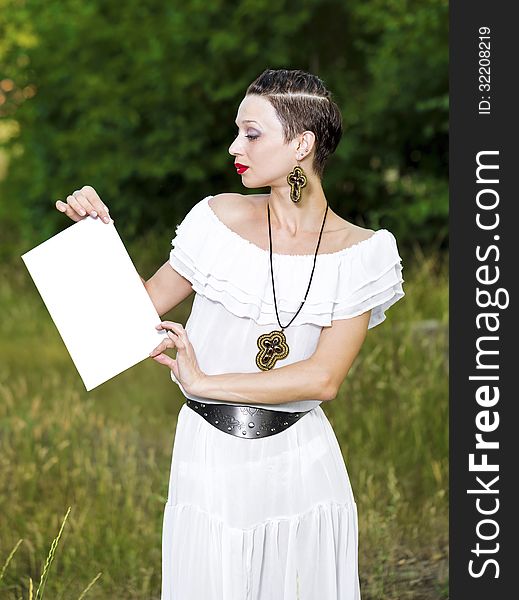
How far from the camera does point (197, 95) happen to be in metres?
11.4

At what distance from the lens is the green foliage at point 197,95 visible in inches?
428

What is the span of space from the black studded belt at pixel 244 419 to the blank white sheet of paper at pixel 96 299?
0.73 feet

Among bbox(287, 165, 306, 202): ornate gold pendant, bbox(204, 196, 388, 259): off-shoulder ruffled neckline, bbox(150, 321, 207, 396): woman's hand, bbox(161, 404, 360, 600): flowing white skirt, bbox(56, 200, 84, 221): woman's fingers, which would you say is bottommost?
bbox(161, 404, 360, 600): flowing white skirt

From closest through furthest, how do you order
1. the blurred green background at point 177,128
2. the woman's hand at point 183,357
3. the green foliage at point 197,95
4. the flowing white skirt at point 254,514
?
1. the woman's hand at point 183,357
2. the flowing white skirt at point 254,514
3. the blurred green background at point 177,128
4. the green foliage at point 197,95

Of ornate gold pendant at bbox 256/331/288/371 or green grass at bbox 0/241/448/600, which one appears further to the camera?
green grass at bbox 0/241/448/600

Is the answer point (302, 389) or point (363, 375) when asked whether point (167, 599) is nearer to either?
point (302, 389)

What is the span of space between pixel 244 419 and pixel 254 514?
0.76ft

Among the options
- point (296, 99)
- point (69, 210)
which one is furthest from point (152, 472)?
point (296, 99)

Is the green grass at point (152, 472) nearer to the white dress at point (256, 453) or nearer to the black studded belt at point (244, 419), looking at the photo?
the white dress at point (256, 453)

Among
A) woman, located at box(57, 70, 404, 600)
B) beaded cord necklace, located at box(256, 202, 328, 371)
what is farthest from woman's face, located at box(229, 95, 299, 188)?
beaded cord necklace, located at box(256, 202, 328, 371)

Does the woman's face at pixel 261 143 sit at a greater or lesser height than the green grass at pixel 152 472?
greater

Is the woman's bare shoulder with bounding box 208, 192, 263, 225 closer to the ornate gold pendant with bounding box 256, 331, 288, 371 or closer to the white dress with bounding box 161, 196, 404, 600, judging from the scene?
the white dress with bounding box 161, 196, 404, 600

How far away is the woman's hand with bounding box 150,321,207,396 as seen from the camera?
255 cm

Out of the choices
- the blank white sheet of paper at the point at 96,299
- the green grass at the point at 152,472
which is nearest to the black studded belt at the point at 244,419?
the blank white sheet of paper at the point at 96,299
